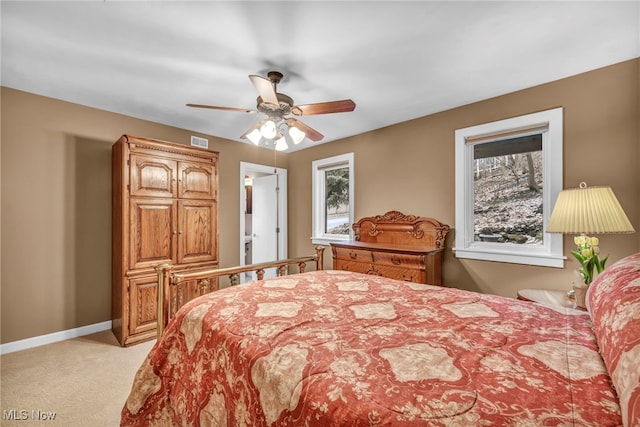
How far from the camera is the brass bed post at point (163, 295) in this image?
5.87ft

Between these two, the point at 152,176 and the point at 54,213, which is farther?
the point at 152,176

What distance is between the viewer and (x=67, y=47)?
6.78 feet

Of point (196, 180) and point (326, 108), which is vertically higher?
point (326, 108)

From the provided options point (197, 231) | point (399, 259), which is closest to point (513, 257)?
point (399, 259)

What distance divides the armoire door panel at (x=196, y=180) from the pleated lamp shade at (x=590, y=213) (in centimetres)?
352

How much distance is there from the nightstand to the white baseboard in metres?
4.28

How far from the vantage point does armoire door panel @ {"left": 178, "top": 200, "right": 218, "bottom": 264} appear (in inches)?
130

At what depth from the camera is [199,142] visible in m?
4.02

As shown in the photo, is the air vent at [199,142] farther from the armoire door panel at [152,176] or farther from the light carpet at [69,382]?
the light carpet at [69,382]

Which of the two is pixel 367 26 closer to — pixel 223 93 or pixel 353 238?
pixel 223 93

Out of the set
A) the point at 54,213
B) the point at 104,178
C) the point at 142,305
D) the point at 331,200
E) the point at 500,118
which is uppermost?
the point at 500,118

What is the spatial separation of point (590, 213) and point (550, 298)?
69 centimetres
